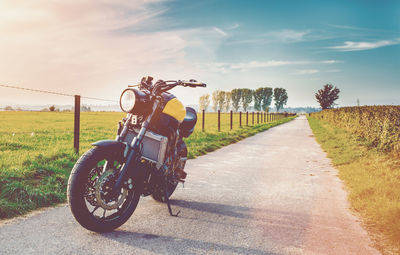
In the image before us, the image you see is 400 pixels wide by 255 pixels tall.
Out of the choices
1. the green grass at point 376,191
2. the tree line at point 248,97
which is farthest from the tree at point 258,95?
the green grass at point 376,191

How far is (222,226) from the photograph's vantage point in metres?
3.12

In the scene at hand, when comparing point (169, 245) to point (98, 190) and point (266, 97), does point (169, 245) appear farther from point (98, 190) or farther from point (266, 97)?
point (266, 97)

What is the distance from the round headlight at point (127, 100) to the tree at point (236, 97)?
112 m

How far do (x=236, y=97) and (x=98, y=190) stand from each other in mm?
112552

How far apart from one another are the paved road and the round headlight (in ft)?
4.08

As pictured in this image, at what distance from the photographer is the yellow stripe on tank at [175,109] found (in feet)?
10.2

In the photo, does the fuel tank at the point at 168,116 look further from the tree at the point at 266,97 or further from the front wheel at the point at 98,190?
the tree at the point at 266,97

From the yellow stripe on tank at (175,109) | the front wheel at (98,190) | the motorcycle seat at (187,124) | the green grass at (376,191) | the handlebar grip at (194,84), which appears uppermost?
the handlebar grip at (194,84)

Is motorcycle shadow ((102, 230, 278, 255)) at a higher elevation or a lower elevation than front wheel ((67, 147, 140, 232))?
lower

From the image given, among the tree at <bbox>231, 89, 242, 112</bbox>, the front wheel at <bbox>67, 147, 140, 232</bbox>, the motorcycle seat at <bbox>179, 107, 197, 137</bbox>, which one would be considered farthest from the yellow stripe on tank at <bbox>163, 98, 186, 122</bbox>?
the tree at <bbox>231, 89, 242, 112</bbox>

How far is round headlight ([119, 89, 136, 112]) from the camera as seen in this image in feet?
9.27

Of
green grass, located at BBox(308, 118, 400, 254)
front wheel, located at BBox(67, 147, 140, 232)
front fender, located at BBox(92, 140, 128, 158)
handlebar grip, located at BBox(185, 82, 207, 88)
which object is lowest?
green grass, located at BBox(308, 118, 400, 254)

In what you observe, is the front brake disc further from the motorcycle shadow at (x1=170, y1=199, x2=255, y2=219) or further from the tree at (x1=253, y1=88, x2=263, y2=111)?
the tree at (x1=253, y1=88, x2=263, y2=111)

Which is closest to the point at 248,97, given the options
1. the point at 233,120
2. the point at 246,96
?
the point at 246,96
